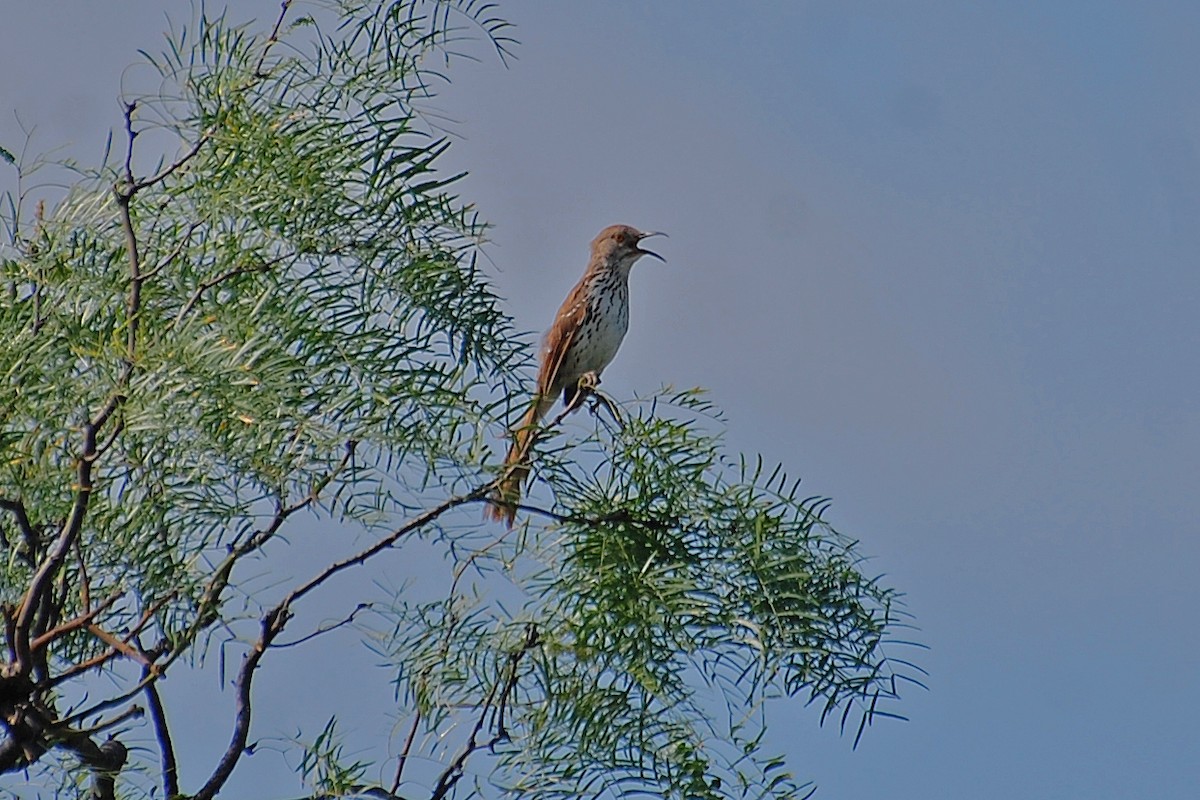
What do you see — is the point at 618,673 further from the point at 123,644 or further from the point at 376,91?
the point at 376,91

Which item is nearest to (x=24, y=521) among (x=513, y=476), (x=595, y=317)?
(x=513, y=476)

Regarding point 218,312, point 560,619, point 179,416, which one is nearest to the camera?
point 179,416

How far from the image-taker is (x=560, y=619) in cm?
239

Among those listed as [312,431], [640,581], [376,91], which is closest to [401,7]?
[376,91]

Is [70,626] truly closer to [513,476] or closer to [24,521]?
[24,521]

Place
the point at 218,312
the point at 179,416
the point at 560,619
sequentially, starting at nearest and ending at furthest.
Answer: the point at 179,416 → the point at 218,312 → the point at 560,619

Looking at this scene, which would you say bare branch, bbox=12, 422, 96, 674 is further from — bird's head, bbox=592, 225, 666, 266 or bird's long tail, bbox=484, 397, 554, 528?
bird's head, bbox=592, 225, 666, 266

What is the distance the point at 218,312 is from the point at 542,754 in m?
0.71

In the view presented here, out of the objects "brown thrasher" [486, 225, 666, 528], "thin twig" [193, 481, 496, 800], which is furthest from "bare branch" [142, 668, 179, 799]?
"brown thrasher" [486, 225, 666, 528]

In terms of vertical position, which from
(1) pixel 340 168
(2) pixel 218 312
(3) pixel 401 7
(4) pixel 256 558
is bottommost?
(4) pixel 256 558

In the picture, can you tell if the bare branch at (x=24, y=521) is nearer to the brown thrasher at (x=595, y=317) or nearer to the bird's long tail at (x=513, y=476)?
the bird's long tail at (x=513, y=476)

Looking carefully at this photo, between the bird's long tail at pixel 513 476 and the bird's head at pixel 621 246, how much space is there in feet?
8.89

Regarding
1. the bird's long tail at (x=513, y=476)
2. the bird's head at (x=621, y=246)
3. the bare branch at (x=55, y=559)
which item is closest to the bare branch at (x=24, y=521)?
the bare branch at (x=55, y=559)

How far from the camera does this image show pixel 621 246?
16.8 feet
